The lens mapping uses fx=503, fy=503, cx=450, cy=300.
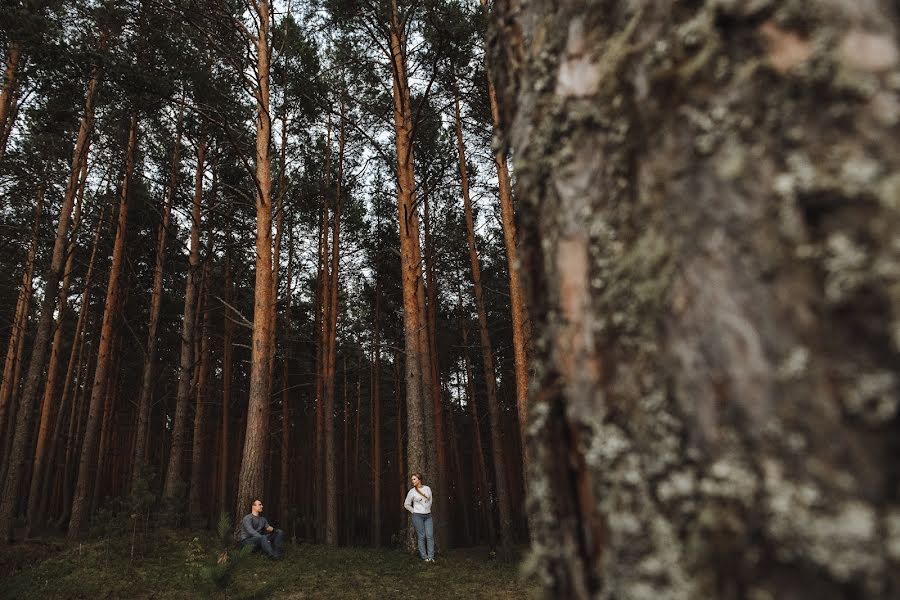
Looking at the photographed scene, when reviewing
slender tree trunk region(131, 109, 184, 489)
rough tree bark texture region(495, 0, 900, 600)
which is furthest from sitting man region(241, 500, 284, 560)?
rough tree bark texture region(495, 0, 900, 600)

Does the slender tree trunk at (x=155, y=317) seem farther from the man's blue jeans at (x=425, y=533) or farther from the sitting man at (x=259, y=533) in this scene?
the man's blue jeans at (x=425, y=533)

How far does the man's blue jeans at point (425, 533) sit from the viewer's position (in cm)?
916

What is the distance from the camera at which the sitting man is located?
27.2 feet

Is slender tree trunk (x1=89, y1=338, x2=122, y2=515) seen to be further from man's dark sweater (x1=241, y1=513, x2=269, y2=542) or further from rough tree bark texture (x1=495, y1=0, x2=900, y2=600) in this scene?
rough tree bark texture (x1=495, y1=0, x2=900, y2=600)

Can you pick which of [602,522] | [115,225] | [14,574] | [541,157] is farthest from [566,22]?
Answer: [115,225]

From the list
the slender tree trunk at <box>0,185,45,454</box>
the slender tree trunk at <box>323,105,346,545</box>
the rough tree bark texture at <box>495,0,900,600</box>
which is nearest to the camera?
the rough tree bark texture at <box>495,0,900,600</box>

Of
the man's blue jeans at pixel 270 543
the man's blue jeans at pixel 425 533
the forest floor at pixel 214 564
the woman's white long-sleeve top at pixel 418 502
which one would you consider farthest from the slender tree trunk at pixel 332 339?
the woman's white long-sleeve top at pixel 418 502

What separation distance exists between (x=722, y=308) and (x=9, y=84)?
14370 mm

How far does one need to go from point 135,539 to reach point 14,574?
1.63 metres

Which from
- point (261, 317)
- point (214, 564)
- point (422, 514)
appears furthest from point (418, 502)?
point (261, 317)

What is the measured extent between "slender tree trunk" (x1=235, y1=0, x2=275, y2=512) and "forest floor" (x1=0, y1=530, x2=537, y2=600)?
129 centimetres

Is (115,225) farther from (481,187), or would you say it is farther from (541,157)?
(541,157)

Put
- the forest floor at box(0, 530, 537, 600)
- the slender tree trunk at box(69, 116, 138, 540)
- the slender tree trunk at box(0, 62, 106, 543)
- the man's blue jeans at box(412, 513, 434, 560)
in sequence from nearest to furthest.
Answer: the forest floor at box(0, 530, 537, 600)
the man's blue jeans at box(412, 513, 434, 560)
the slender tree trunk at box(0, 62, 106, 543)
the slender tree trunk at box(69, 116, 138, 540)

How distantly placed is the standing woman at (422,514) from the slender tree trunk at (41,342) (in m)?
7.94
